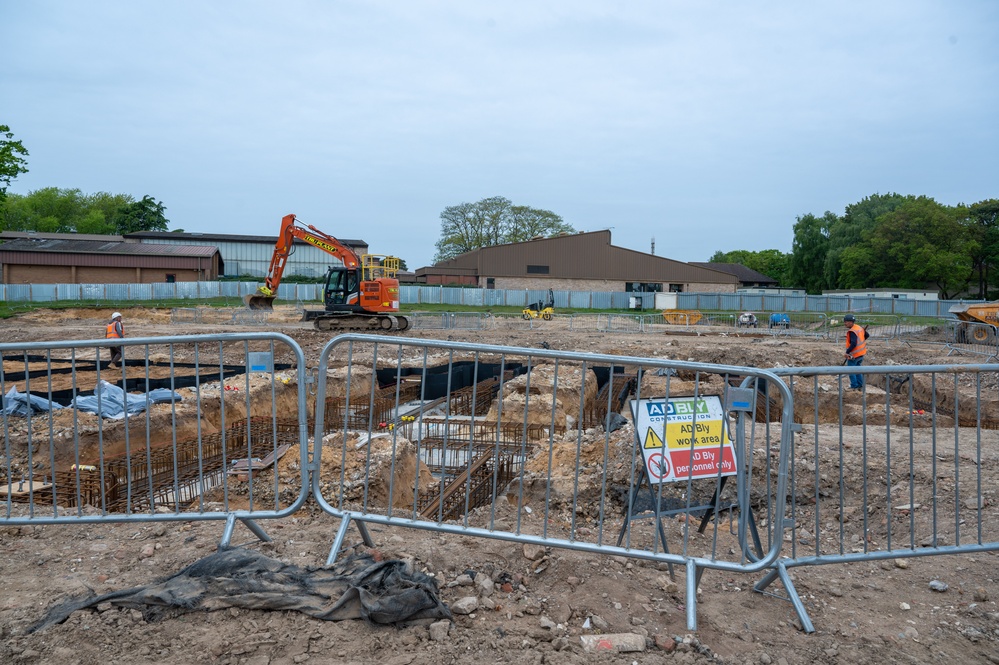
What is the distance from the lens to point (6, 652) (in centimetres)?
281

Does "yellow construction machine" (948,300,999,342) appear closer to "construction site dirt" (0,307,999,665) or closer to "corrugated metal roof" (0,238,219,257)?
"construction site dirt" (0,307,999,665)

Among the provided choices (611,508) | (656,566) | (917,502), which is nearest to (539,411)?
(611,508)

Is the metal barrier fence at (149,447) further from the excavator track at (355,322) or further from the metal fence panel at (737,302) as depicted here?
the metal fence panel at (737,302)

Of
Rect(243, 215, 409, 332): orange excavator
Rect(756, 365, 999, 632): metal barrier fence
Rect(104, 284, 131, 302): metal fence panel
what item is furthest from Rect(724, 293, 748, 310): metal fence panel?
Rect(104, 284, 131, 302): metal fence panel

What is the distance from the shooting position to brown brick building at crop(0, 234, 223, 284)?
42.9m

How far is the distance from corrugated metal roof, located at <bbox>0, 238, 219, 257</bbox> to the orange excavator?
26.0 metres

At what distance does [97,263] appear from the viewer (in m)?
43.6

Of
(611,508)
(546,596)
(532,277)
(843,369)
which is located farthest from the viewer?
(532,277)

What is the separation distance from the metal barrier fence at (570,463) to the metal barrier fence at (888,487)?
0.30 metres

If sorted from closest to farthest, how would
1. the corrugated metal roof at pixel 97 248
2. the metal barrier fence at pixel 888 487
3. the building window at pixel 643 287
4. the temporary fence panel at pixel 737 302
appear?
1. the metal barrier fence at pixel 888 487
2. the corrugated metal roof at pixel 97 248
3. the temporary fence panel at pixel 737 302
4. the building window at pixel 643 287

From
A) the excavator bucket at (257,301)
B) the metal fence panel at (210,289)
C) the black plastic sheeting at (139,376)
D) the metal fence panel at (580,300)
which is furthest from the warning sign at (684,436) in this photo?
the metal fence panel at (580,300)

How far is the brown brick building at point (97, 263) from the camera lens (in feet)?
141

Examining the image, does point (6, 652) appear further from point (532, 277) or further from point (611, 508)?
point (532, 277)

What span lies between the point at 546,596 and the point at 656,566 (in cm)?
100
